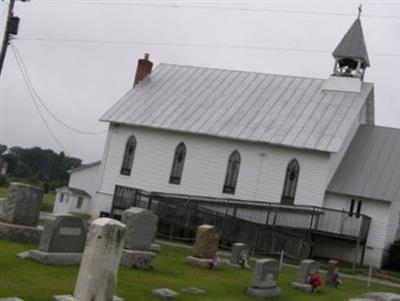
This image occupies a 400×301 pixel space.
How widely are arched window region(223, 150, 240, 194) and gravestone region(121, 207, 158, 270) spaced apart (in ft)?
62.3

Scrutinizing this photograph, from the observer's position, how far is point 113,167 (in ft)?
Result: 128

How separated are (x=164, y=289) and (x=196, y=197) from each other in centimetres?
2153

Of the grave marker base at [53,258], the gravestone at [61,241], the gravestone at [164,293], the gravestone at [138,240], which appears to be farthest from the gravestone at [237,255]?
the gravestone at [164,293]

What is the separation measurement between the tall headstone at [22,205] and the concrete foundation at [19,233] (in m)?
0.28

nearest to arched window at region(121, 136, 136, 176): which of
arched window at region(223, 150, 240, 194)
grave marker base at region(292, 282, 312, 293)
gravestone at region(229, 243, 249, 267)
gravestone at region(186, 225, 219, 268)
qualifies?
arched window at region(223, 150, 240, 194)

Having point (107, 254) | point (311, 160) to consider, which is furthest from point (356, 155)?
point (107, 254)

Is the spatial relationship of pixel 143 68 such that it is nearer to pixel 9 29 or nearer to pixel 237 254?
pixel 9 29

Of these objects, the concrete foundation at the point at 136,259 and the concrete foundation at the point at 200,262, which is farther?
the concrete foundation at the point at 200,262

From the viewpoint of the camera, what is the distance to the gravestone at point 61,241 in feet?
45.0

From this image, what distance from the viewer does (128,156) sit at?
127 ft

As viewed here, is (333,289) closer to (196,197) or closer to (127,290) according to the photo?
(127,290)

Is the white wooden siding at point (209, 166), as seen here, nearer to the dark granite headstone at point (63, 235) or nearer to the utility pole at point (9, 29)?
the utility pole at point (9, 29)

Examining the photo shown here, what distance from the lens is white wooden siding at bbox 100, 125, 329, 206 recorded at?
33.4m

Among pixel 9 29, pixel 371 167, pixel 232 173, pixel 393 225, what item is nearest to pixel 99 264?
pixel 9 29
